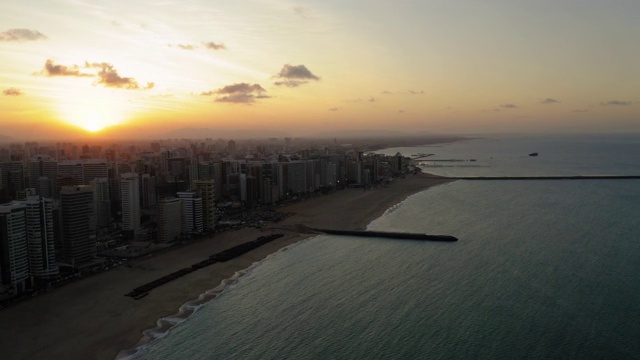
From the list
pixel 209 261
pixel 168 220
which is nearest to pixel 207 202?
pixel 168 220

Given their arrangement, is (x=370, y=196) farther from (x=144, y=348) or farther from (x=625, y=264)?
(x=144, y=348)

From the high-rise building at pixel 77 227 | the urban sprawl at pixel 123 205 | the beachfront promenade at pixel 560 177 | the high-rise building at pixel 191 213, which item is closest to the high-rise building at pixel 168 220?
the urban sprawl at pixel 123 205

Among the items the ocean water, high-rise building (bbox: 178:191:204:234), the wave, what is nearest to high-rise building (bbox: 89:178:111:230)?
high-rise building (bbox: 178:191:204:234)

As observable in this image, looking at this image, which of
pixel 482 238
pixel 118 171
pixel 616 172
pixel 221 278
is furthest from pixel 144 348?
pixel 616 172

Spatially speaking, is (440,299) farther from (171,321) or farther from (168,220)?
(168,220)

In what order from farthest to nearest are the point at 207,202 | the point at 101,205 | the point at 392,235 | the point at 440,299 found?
the point at 101,205 < the point at 207,202 < the point at 392,235 < the point at 440,299

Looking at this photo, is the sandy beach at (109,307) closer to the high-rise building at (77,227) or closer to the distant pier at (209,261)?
the distant pier at (209,261)

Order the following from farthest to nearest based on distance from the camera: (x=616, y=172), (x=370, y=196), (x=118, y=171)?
(x=616, y=172) → (x=118, y=171) → (x=370, y=196)
